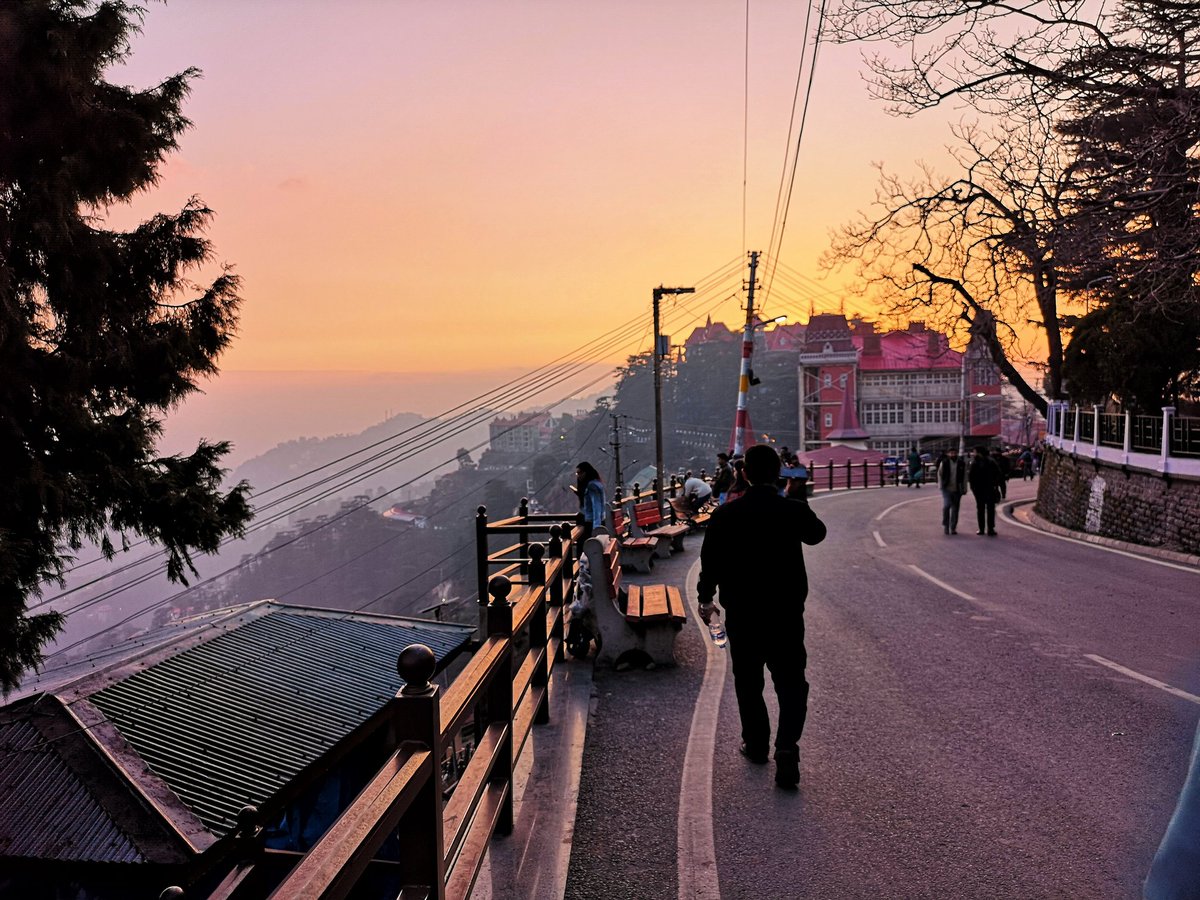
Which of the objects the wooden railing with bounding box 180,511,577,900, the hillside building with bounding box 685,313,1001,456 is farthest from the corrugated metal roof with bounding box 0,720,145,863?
the hillside building with bounding box 685,313,1001,456

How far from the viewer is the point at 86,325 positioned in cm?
971

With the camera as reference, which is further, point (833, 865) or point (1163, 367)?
point (1163, 367)

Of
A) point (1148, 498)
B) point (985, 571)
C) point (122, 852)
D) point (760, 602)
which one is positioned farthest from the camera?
point (1148, 498)

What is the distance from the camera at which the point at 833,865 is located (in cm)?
391

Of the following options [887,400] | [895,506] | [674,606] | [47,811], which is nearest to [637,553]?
[674,606]

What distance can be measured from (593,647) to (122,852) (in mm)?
3893

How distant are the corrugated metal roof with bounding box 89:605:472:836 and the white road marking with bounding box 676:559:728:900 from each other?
309 centimetres

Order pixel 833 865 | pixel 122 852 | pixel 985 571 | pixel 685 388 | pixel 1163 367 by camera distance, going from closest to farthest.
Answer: pixel 833 865 < pixel 122 852 < pixel 985 571 < pixel 1163 367 < pixel 685 388

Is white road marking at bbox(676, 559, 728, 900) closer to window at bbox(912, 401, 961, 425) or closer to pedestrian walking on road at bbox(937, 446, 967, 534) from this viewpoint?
pedestrian walking on road at bbox(937, 446, 967, 534)

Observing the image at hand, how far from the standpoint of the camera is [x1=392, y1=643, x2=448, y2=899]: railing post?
99.8 inches

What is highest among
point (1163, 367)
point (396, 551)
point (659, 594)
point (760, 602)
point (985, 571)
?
point (1163, 367)

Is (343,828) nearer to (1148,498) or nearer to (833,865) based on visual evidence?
(833,865)

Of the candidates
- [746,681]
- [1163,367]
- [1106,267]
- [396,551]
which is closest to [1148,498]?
[1163,367]

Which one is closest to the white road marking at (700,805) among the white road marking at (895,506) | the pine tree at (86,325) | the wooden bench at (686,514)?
the pine tree at (86,325)
